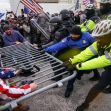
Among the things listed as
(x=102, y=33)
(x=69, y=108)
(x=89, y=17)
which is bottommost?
(x=69, y=108)

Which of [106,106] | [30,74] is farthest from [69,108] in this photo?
[30,74]

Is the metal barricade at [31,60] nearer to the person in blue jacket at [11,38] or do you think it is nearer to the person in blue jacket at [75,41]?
the person in blue jacket at [75,41]

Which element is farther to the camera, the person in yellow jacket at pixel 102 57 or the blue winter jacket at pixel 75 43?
Result: the blue winter jacket at pixel 75 43

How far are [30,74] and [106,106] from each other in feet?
5.01

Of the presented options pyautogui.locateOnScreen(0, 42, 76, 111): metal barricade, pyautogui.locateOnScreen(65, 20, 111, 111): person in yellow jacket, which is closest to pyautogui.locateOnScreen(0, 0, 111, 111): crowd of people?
pyautogui.locateOnScreen(65, 20, 111, 111): person in yellow jacket

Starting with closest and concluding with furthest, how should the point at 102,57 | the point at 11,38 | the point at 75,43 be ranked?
the point at 102,57 → the point at 75,43 → the point at 11,38

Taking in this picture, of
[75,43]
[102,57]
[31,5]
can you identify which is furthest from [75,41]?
[31,5]

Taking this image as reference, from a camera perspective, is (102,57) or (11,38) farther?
(11,38)

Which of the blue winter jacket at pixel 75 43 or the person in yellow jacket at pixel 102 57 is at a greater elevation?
the person in yellow jacket at pixel 102 57

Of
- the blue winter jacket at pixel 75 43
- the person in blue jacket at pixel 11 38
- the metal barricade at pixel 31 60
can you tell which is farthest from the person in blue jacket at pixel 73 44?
the person in blue jacket at pixel 11 38

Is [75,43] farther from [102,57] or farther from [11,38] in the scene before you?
[11,38]

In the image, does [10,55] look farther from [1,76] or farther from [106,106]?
[106,106]

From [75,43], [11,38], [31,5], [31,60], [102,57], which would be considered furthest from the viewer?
[31,5]

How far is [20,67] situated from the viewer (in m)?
4.67
